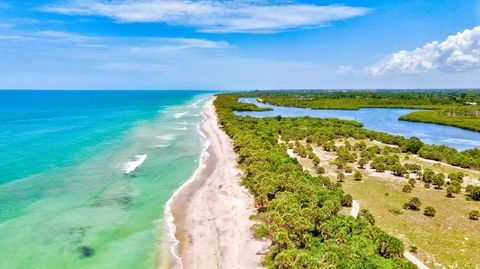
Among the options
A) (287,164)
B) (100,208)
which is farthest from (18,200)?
(287,164)

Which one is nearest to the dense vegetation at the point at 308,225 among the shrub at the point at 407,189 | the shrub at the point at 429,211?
the shrub at the point at 429,211

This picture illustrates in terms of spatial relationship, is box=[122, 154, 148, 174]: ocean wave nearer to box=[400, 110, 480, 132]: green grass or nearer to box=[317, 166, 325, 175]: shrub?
box=[317, 166, 325, 175]: shrub

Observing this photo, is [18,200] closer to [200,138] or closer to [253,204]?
[253,204]

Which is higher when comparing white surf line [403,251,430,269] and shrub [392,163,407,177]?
shrub [392,163,407,177]

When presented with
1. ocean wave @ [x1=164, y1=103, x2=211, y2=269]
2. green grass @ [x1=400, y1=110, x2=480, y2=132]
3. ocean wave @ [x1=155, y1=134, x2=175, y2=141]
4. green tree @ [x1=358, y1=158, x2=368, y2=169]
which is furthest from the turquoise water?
green grass @ [x1=400, y1=110, x2=480, y2=132]

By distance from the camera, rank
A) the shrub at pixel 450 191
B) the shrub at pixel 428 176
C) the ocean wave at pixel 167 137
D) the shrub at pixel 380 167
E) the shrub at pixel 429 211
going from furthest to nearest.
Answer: the ocean wave at pixel 167 137, the shrub at pixel 380 167, the shrub at pixel 428 176, the shrub at pixel 450 191, the shrub at pixel 429 211

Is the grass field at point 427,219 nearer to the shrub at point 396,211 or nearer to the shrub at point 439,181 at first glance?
the shrub at point 396,211

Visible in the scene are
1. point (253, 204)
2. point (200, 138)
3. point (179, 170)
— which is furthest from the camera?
point (200, 138)
